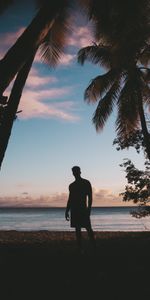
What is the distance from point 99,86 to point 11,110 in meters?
12.0

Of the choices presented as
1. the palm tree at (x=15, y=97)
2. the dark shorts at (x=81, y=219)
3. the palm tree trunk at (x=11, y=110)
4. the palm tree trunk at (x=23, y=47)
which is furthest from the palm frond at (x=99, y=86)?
the palm tree trunk at (x=23, y=47)

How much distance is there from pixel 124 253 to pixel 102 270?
8.78 ft

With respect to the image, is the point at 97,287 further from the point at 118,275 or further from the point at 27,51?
the point at 27,51

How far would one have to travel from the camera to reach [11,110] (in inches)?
333

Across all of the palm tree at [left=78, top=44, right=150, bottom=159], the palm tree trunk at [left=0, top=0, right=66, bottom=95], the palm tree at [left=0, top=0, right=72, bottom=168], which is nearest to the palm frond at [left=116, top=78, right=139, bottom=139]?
the palm tree at [left=78, top=44, right=150, bottom=159]

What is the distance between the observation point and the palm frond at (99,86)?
19844mm

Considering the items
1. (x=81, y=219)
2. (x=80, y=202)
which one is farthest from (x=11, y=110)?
(x=81, y=219)

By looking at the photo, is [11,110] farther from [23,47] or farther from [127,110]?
[127,110]

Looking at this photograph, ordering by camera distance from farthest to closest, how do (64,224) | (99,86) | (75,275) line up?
(64,224) < (99,86) < (75,275)

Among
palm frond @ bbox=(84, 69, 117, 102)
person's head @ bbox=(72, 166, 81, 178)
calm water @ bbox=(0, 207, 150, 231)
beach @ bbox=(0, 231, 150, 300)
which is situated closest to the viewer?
beach @ bbox=(0, 231, 150, 300)

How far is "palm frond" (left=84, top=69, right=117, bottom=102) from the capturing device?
65.1ft

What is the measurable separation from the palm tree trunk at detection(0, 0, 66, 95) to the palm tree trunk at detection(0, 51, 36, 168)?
1793 millimetres

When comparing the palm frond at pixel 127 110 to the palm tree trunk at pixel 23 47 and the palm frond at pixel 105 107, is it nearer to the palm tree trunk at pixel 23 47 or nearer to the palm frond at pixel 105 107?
the palm frond at pixel 105 107

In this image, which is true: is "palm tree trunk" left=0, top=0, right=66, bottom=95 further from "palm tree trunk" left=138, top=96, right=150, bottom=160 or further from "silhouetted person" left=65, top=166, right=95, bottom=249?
"palm tree trunk" left=138, top=96, right=150, bottom=160
